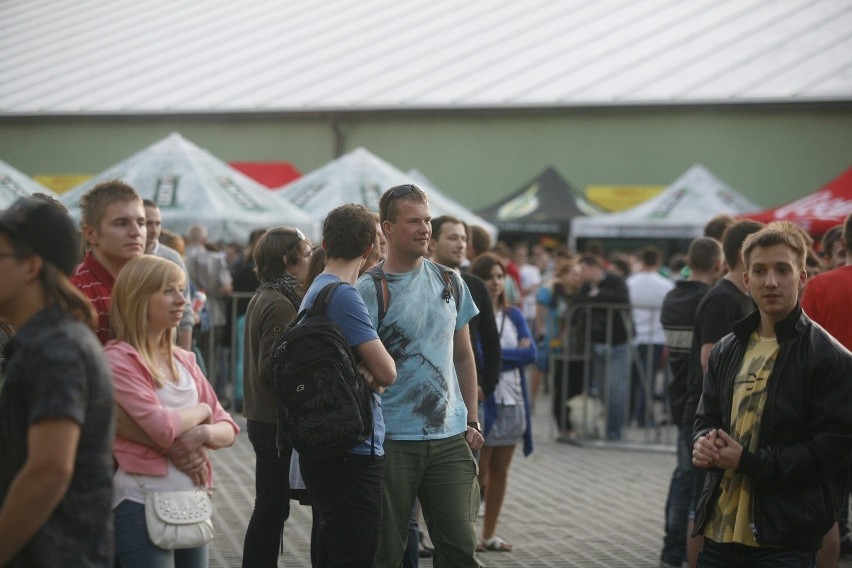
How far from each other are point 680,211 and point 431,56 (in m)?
15.0

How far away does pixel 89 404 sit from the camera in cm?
313

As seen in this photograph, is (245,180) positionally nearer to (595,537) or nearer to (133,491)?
(595,537)

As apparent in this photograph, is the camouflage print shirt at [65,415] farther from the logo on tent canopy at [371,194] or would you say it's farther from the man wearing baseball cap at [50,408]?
the logo on tent canopy at [371,194]

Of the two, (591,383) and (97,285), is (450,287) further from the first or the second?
(591,383)

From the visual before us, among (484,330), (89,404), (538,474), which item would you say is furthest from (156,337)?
(538,474)

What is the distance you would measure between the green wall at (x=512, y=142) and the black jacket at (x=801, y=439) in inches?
946

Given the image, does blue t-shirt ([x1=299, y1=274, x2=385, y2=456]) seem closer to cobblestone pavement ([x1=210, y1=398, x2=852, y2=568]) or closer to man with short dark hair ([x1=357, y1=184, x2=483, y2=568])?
man with short dark hair ([x1=357, y1=184, x2=483, y2=568])

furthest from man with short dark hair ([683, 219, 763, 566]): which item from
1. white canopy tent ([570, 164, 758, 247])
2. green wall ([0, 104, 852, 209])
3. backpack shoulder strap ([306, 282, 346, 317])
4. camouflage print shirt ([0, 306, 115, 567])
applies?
green wall ([0, 104, 852, 209])

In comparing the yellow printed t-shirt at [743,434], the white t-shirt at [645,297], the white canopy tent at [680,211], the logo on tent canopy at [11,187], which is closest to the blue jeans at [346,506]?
the yellow printed t-shirt at [743,434]

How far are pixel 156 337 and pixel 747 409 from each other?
216 cm

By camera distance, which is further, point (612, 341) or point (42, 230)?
point (612, 341)

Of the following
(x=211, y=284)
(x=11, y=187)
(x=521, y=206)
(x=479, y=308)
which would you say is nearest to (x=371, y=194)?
(x=211, y=284)

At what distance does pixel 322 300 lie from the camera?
5043mm

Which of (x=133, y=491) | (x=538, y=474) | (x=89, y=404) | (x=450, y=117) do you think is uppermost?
(x=450, y=117)
